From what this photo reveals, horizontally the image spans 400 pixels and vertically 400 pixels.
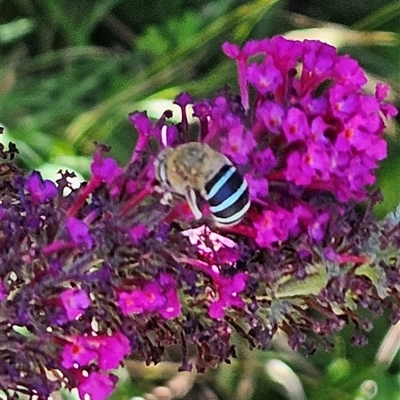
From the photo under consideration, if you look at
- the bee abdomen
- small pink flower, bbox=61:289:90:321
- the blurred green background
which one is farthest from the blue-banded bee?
the blurred green background

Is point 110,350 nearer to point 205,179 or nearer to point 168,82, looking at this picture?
point 205,179

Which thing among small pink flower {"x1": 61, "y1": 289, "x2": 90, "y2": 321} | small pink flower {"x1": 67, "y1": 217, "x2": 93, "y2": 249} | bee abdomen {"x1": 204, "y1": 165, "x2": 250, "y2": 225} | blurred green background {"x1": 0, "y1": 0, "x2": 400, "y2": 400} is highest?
bee abdomen {"x1": 204, "y1": 165, "x2": 250, "y2": 225}

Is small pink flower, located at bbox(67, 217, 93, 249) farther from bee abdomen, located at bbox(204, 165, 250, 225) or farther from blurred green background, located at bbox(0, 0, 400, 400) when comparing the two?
blurred green background, located at bbox(0, 0, 400, 400)

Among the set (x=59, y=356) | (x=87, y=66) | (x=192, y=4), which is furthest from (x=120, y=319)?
(x=192, y=4)

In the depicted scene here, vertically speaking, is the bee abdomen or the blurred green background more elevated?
the bee abdomen

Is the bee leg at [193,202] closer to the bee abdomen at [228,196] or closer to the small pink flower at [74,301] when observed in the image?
the bee abdomen at [228,196]

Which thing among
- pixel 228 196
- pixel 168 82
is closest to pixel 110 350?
pixel 228 196

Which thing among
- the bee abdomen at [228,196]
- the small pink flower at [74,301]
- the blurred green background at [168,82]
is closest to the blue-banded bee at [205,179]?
the bee abdomen at [228,196]
